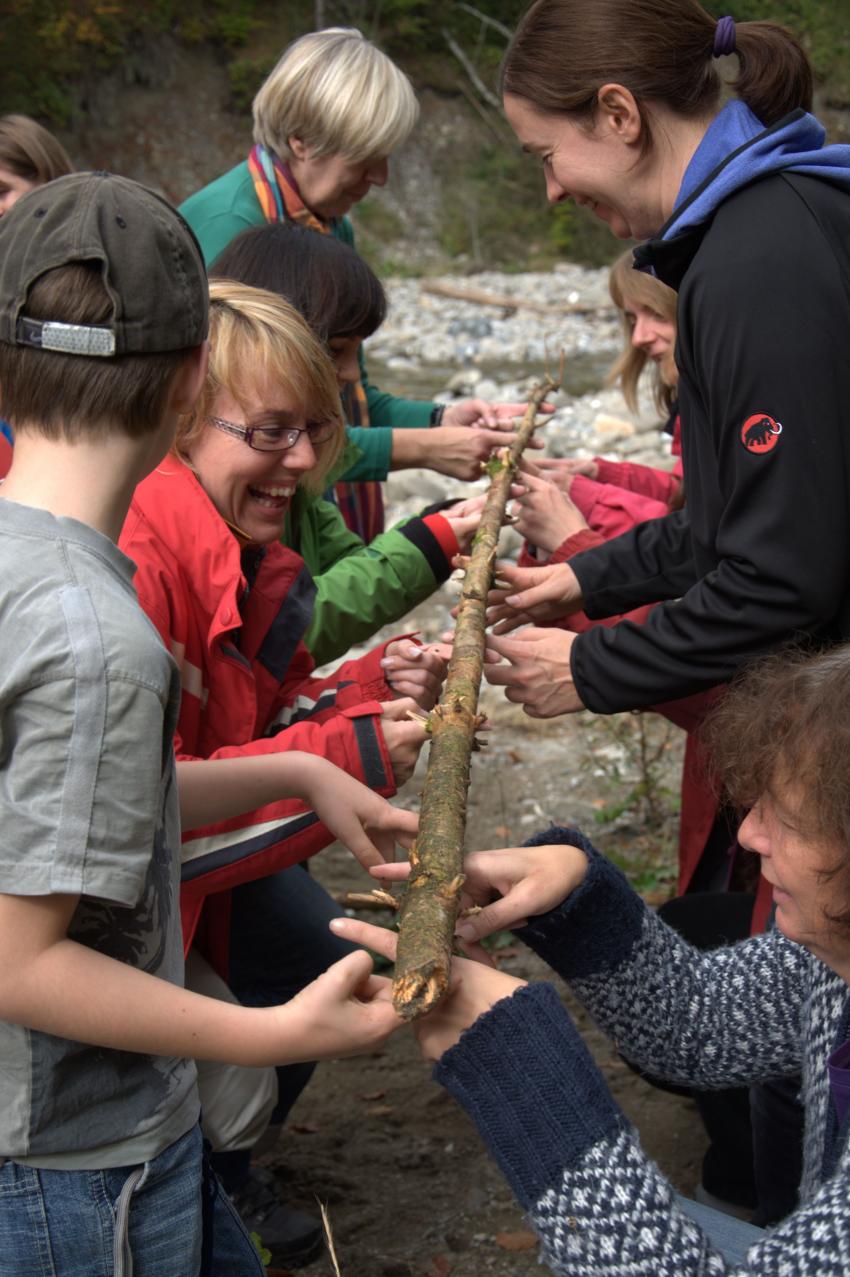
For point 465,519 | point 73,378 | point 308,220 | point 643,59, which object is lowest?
point 465,519

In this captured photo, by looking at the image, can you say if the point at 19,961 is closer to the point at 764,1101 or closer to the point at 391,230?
the point at 764,1101

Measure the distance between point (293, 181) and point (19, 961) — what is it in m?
3.44

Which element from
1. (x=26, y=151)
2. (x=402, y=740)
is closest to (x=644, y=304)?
(x=26, y=151)

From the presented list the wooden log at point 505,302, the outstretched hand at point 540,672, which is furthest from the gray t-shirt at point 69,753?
the wooden log at point 505,302

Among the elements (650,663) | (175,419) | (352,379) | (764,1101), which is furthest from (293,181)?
(764,1101)

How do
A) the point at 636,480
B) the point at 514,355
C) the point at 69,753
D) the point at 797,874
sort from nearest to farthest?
the point at 69,753 → the point at 797,874 → the point at 636,480 → the point at 514,355

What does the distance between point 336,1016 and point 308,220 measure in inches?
130

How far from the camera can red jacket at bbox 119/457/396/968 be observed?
243 cm

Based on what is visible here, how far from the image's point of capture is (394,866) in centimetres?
208

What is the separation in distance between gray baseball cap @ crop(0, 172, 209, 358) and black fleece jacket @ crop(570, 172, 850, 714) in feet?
3.69

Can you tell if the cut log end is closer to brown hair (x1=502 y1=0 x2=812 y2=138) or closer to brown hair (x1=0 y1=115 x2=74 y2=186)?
brown hair (x1=502 y1=0 x2=812 y2=138)

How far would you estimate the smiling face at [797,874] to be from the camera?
173 cm

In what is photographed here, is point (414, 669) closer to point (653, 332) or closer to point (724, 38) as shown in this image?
point (724, 38)

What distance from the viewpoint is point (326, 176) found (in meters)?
4.32
